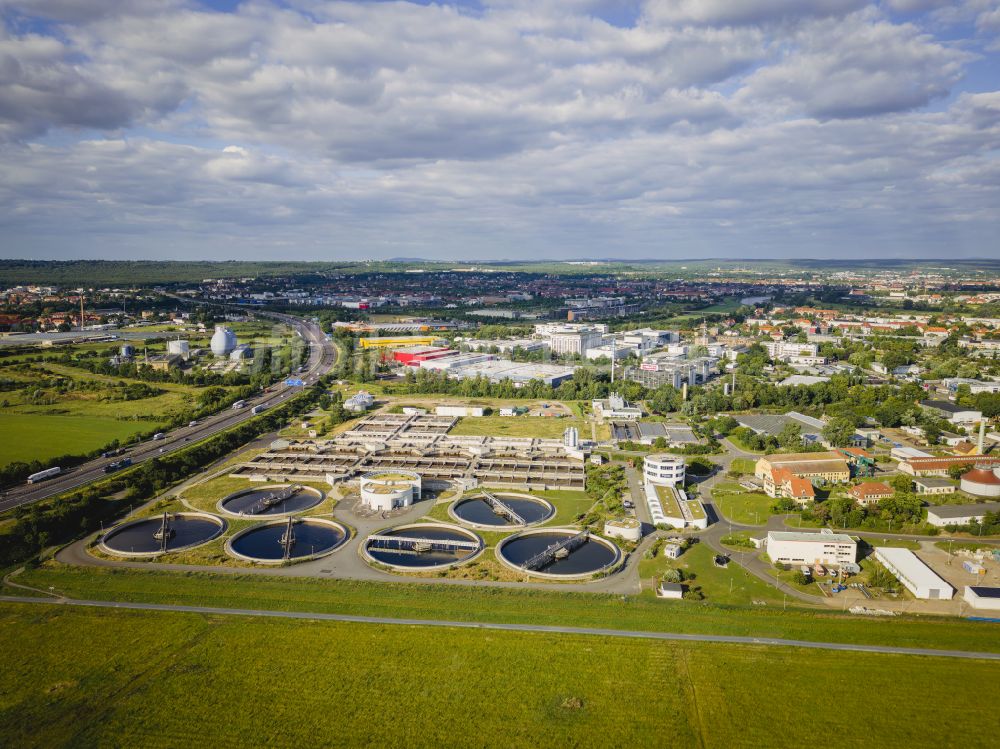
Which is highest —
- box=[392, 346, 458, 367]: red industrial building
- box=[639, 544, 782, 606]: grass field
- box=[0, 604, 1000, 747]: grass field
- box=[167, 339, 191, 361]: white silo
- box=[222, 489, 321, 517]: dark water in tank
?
box=[167, 339, 191, 361]: white silo

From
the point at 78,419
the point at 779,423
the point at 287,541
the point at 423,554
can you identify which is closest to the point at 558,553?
the point at 423,554

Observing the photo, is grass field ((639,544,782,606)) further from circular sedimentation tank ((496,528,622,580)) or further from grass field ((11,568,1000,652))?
circular sedimentation tank ((496,528,622,580))

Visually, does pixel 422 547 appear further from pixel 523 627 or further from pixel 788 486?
pixel 788 486

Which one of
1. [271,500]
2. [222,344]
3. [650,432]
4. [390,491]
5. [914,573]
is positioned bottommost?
[914,573]

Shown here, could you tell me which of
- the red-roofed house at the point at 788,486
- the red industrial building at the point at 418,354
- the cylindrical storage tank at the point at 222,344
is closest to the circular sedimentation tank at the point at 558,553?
the red-roofed house at the point at 788,486

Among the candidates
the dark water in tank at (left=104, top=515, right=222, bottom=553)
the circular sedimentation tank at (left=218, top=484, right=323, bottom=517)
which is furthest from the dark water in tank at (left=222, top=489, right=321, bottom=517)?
the dark water in tank at (left=104, top=515, right=222, bottom=553)

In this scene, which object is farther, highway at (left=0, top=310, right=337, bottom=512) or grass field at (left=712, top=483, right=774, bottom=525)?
highway at (left=0, top=310, right=337, bottom=512)

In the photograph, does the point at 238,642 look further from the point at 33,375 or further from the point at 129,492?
the point at 33,375

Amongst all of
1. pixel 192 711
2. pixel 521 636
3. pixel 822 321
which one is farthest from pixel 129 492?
pixel 822 321
